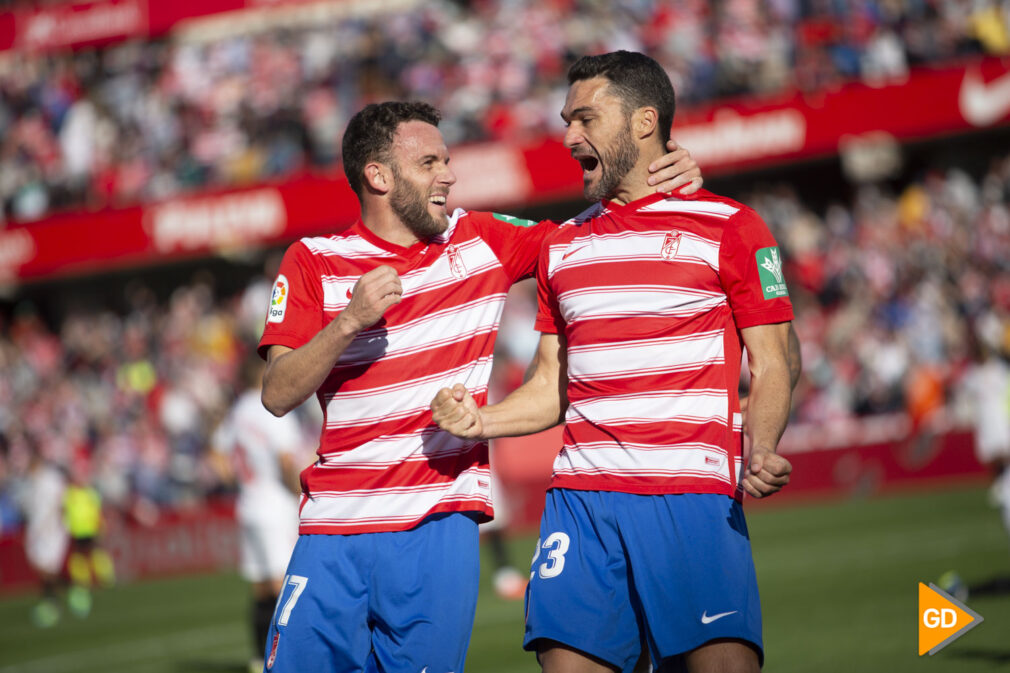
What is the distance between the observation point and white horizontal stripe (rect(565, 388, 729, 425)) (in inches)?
157

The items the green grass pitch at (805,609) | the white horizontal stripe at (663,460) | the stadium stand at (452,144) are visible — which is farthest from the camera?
the stadium stand at (452,144)

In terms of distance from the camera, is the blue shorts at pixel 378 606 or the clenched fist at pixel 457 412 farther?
the blue shorts at pixel 378 606

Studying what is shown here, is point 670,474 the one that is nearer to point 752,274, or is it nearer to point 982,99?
point 752,274

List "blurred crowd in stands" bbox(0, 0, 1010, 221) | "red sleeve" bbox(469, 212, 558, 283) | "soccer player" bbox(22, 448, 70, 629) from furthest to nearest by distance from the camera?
"blurred crowd in stands" bbox(0, 0, 1010, 221) → "soccer player" bbox(22, 448, 70, 629) → "red sleeve" bbox(469, 212, 558, 283)

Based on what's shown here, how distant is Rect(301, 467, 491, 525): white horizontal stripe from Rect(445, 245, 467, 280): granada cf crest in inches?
28.0

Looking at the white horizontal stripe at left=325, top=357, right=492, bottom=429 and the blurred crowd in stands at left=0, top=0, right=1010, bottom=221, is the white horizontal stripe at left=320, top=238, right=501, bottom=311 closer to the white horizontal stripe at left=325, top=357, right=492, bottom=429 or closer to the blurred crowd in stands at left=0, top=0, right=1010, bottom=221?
the white horizontal stripe at left=325, top=357, right=492, bottom=429

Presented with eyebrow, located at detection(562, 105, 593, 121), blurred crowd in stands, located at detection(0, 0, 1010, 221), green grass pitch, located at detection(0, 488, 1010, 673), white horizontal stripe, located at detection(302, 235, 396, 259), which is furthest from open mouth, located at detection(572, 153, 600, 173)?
blurred crowd in stands, located at detection(0, 0, 1010, 221)

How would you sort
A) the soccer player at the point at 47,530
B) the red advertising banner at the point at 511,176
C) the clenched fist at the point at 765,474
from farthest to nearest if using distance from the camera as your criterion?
the red advertising banner at the point at 511,176 < the soccer player at the point at 47,530 < the clenched fist at the point at 765,474

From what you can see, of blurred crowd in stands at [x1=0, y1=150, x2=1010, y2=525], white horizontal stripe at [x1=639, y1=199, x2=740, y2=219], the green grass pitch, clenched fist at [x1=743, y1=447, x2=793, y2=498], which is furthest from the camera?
blurred crowd in stands at [x1=0, y1=150, x2=1010, y2=525]

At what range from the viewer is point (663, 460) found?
3.98 m

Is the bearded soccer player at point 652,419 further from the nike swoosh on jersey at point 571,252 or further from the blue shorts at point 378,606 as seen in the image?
the blue shorts at point 378,606

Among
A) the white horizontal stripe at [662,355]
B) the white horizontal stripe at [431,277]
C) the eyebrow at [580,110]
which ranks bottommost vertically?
the white horizontal stripe at [662,355]

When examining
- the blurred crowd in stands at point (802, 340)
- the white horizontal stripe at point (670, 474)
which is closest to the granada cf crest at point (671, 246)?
the white horizontal stripe at point (670, 474)

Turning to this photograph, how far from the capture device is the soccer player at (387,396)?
163 inches
